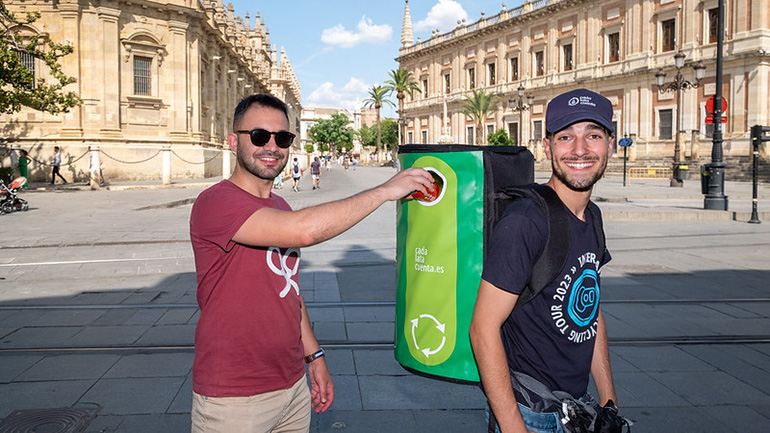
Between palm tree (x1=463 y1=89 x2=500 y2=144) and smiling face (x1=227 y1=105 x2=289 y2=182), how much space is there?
56.2m

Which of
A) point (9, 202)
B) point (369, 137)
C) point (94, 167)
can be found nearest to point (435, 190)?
point (9, 202)

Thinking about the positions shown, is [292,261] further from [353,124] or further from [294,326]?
[353,124]

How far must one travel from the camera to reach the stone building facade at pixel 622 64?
3709 cm

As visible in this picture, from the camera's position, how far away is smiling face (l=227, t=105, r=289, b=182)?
7.22ft

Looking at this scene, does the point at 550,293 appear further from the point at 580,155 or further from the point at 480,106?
the point at 480,106

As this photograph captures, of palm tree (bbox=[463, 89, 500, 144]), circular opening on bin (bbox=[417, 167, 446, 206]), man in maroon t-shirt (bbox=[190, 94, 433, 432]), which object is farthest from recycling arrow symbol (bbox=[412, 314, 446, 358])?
palm tree (bbox=[463, 89, 500, 144])

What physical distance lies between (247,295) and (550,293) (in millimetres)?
995

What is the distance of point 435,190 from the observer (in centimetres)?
192

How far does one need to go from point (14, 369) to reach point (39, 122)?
2746 cm

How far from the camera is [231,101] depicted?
143ft

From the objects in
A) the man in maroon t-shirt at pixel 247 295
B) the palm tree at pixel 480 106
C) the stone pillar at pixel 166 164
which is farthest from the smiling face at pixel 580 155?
the palm tree at pixel 480 106

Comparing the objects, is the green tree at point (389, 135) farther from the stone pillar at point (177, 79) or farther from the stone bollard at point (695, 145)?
the stone pillar at point (177, 79)

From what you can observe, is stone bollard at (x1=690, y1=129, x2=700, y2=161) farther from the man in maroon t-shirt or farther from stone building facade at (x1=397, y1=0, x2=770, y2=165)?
the man in maroon t-shirt

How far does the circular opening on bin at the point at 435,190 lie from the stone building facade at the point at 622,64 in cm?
3356
